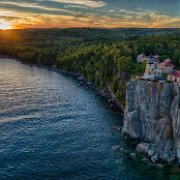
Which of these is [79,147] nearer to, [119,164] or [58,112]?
[119,164]

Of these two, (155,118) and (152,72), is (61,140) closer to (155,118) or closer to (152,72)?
(155,118)

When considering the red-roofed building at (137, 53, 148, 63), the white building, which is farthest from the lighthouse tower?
the red-roofed building at (137, 53, 148, 63)

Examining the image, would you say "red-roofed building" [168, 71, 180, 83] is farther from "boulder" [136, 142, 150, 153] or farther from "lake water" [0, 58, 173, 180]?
"lake water" [0, 58, 173, 180]

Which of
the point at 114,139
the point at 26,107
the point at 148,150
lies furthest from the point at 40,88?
the point at 148,150

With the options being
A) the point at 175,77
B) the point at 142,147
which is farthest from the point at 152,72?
the point at 142,147

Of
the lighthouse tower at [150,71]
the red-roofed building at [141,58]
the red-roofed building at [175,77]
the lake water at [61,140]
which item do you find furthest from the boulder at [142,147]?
the red-roofed building at [141,58]

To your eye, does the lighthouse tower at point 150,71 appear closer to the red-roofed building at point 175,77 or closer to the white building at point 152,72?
the white building at point 152,72
